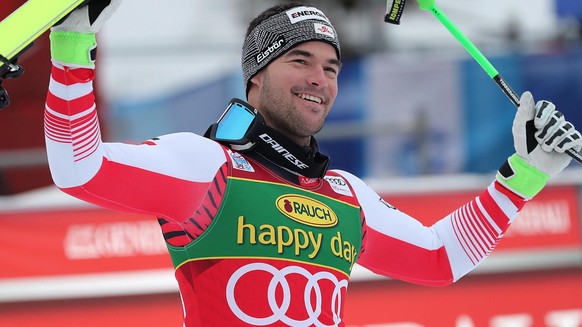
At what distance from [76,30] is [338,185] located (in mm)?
1130

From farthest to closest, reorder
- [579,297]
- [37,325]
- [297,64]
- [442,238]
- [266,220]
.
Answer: [579,297] → [37,325] → [442,238] → [297,64] → [266,220]

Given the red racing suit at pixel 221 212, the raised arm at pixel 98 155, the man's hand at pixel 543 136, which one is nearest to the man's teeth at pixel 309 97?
the red racing suit at pixel 221 212

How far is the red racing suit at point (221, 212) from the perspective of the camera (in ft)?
Answer: 8.25

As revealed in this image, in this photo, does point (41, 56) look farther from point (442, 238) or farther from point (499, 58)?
point (442, 238)

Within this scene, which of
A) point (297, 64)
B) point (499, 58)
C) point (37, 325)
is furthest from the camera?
point (499, 58)

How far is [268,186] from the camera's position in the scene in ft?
9.79

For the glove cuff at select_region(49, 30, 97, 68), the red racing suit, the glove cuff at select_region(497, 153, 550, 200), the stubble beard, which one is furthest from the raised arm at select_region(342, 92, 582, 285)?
the glove cuff at select_region(49, 30, 97, 68)

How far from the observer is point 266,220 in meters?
2.91

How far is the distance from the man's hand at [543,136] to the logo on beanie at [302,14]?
2.46ft

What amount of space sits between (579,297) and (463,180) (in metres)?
0.94

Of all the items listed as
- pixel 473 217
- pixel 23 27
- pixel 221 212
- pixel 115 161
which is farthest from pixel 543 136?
pixel 23 27

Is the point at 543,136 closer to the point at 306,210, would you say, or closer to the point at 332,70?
the point at 332,70

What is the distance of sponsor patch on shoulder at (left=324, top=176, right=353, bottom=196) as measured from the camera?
10.6 ft

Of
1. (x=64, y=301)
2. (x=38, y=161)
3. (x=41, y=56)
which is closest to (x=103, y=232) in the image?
(x=64, y=301)
